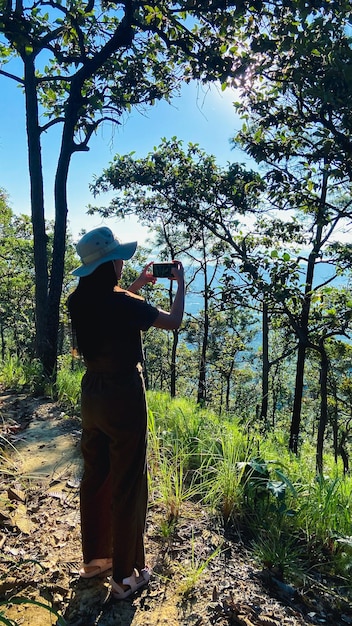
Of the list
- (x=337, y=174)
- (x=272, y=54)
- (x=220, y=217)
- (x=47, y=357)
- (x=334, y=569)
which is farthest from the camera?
(x=220, y=217)

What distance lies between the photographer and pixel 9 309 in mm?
22375

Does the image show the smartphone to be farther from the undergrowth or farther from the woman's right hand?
the undergrowth

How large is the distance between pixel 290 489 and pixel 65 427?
8.33 feet

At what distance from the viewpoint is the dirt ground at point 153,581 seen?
1972 millimetres

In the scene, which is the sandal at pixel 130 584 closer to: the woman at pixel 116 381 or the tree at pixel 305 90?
the woman at pixel 116 381

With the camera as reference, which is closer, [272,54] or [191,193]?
[272,54]

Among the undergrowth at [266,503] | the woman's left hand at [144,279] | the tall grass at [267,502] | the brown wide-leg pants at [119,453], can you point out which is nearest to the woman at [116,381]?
the brown wide-leg pants at [119,453]

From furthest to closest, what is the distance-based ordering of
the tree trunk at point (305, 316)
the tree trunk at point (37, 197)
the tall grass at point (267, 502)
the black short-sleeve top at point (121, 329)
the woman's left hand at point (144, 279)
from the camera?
the tree trunk at point (305, 316), the tree trunk at point (37, 197), the tall grass at point (267, 502), the woman's left hand at point (144, 279), the black short-sleeve top at point (121, 329)

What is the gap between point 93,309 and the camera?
195 cm

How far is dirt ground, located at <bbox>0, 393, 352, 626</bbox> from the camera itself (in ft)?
6.47

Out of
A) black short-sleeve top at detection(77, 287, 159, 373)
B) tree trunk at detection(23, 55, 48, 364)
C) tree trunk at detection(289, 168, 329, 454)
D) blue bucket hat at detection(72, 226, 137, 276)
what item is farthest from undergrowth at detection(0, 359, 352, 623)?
tree trunk at detection(23, 55, 48, 364)

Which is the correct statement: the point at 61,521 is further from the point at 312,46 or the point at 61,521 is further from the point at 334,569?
the point at 312,46

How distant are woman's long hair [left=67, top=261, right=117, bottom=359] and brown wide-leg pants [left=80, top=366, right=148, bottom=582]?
172 mm

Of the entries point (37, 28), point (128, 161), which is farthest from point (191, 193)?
point (37, 28)
